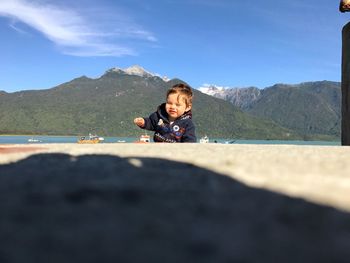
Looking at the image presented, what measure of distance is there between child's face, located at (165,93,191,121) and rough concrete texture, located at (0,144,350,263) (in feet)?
20.0

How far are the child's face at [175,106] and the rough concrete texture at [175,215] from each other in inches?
240

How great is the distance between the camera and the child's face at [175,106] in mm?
9008

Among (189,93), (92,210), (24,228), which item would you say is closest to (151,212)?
(92,210)

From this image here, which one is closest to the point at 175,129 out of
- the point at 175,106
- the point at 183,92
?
the point at 175,106

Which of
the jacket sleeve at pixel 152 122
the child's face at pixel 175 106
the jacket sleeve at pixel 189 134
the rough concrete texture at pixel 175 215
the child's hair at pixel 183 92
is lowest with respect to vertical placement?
the rough concrete texture at pixel 175 215

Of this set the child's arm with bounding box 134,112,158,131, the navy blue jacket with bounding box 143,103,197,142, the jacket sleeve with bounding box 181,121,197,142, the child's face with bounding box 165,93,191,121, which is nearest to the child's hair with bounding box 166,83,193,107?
the child's face with bounding box 165,93,191,121

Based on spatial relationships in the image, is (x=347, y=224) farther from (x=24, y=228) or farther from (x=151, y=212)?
(x=24, y=228)

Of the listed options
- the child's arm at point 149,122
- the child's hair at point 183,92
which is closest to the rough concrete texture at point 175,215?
the child's hair at point 183,92

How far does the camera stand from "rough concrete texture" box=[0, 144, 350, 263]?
52.8 inches

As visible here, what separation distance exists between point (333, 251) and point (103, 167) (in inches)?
78.0

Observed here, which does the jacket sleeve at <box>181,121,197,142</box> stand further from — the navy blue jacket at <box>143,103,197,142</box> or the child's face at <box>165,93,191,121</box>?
the child's face at <box>165,93,191,121</box>

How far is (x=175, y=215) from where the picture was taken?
1.76 meters

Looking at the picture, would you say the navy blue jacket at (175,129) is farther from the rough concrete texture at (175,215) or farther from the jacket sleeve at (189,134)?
the rough concrete texture at (175,215)

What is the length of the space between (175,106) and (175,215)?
7.33 metres
